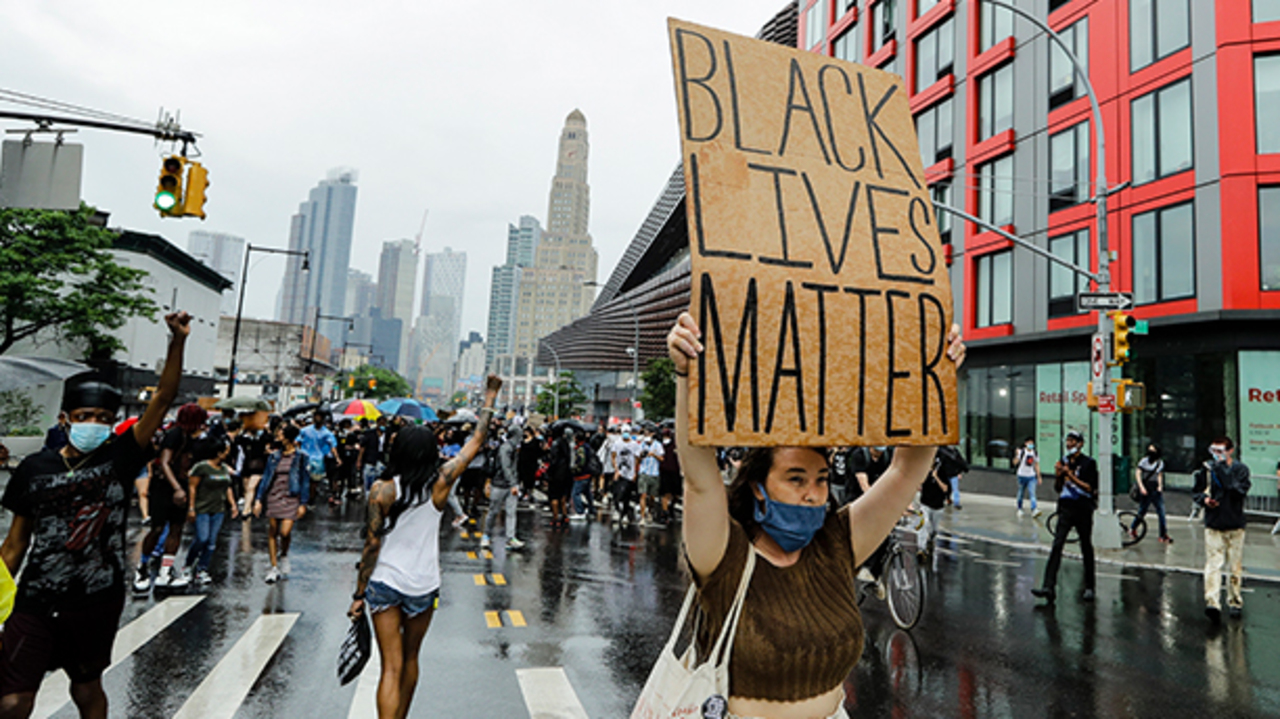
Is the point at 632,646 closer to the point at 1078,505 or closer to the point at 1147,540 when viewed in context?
the point at 1078,505

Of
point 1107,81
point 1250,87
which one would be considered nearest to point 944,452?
point 1250,87

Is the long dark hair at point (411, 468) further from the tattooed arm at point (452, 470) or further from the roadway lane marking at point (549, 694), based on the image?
the roadway lane marking at point (549, 694)

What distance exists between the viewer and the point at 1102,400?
13016 mm

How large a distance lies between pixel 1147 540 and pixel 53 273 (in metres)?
36.5

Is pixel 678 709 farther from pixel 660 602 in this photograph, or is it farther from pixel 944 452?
pixel 944 452

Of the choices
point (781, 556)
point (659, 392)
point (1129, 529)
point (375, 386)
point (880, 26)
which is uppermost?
point (880, 26)

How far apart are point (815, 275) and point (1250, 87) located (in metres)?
22.1

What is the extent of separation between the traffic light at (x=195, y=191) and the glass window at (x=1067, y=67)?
917 inches

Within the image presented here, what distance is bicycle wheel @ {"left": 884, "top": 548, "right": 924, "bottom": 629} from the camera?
7.02 m

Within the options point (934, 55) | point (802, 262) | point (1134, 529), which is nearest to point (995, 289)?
point (934, 55)

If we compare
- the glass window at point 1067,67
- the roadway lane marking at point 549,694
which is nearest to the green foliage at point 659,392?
the glass window at point 1067,67

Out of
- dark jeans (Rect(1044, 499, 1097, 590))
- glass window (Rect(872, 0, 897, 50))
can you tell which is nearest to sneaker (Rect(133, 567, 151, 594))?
dark jeans (Rect(1044, 499, 1097, 590))

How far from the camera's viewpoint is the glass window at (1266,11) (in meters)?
17.6

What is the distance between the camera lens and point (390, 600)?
4113mm
